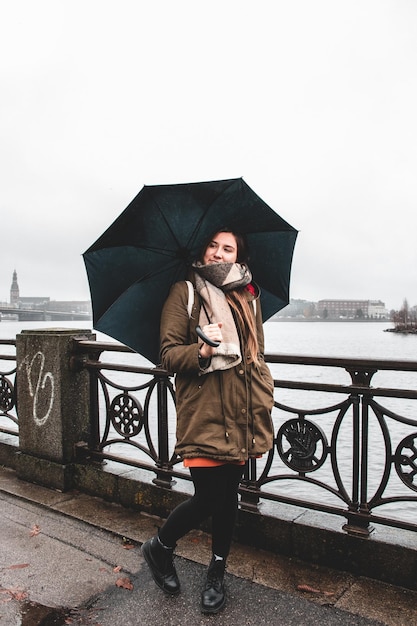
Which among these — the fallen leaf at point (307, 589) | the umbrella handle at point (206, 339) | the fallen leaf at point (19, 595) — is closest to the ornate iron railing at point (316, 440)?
the fallen leaf at point (307, 589)

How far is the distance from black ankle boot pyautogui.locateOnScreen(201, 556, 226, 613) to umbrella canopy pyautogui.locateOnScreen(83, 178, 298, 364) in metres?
1.16

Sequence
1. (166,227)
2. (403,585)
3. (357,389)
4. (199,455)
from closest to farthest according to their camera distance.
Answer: (199,455)
(166,227)
(403,585)
(357,389)

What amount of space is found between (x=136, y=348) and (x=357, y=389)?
132cm

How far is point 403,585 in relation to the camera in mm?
2988

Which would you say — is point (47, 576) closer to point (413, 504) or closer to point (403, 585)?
point (403, 585)

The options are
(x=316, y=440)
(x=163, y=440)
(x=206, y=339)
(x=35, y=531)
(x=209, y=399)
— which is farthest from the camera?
(x=163, y=440)

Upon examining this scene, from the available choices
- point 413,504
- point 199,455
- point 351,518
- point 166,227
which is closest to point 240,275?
point 166,227

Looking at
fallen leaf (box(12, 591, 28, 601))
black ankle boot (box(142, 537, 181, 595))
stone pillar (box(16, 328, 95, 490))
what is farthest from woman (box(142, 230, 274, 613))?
stone pillar (box(16, 328, 95, 490))

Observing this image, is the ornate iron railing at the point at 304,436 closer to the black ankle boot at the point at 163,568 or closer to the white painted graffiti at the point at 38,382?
the white painted graffiti at the point at 38,382

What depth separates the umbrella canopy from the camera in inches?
105

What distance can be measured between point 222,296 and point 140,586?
1.68 meters

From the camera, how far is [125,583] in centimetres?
303

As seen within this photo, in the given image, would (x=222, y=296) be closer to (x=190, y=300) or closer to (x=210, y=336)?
(x=190, y=300)

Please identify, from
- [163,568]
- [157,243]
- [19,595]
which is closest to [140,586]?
[163,568]
